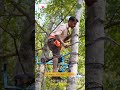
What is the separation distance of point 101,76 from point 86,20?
1.42ft

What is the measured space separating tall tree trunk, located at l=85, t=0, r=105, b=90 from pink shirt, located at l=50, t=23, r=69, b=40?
0.27 metres

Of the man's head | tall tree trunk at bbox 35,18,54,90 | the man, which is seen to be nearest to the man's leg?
the man

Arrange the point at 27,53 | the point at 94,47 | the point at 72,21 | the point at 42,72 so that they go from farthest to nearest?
1. the point at 42,72
2. the point at 72,21
3. the point at 27,53
4. the point at 94,47

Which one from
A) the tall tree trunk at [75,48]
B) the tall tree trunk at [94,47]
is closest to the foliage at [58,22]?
the tall tree trunk at [75,48]

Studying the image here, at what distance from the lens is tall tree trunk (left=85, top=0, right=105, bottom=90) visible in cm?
265

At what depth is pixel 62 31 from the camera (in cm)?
295

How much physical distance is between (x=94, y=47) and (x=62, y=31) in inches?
14.7

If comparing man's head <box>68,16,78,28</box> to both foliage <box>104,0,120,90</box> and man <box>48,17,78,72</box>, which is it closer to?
man <box>48,17,78,72</box>

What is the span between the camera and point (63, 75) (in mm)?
2896

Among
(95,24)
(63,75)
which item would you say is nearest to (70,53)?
(63,75)

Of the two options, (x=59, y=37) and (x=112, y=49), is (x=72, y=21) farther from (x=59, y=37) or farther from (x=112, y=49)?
(x=112, y=49)

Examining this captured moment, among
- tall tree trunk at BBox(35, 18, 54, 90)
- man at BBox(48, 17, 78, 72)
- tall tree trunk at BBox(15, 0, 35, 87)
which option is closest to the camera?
tall tree trunk at BBox(15, 0, 35, 87)

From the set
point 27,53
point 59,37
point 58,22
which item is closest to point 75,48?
point 59,37

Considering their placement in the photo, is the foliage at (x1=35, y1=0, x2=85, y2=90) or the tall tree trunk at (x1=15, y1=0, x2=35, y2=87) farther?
the foliage at (x1=35, y1=0, x2=85, y2=90)
